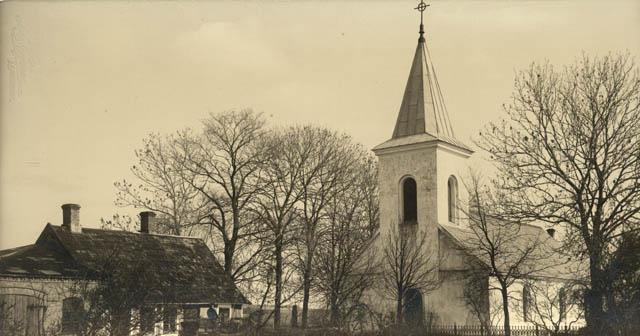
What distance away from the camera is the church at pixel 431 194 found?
32.5 m

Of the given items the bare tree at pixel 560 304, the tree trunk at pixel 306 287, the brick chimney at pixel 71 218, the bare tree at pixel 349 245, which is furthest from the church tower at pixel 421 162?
the brick chimney at pixel 71 218

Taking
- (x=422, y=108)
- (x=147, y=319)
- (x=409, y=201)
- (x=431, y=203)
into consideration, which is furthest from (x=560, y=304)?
(x=422, y=108)

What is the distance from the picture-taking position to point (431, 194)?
3416cm

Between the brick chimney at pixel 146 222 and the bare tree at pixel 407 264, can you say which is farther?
the brick chimney at pixel 146 222

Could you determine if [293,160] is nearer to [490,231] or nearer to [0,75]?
[490,231]

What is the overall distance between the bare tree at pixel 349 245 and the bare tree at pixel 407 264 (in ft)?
3.29

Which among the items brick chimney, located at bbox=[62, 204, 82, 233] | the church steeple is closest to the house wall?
the church steeple

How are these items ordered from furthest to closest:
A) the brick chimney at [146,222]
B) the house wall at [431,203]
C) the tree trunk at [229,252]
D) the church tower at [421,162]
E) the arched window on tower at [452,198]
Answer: the tree trunk at [229,252] → the brick chimney at [146,222] → the arched window on tower at [452,198] → the church tower at [421,162] → the house wall at [431,203]

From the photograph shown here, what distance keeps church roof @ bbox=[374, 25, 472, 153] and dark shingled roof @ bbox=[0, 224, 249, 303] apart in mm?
9966

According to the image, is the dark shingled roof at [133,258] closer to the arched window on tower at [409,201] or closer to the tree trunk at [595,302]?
the arched window on tower at [409,201]

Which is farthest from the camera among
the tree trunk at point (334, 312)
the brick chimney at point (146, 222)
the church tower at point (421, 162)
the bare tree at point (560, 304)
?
the brick chimney at point (146, 222)

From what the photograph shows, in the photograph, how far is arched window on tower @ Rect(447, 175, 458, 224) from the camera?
35188 millimetres

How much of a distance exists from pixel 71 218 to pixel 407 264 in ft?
47.2

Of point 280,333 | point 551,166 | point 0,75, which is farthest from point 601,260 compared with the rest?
point 0,75
